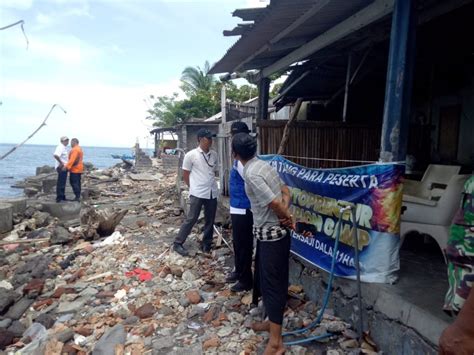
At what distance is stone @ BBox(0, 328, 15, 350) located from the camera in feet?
13.3

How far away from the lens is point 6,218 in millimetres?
9273

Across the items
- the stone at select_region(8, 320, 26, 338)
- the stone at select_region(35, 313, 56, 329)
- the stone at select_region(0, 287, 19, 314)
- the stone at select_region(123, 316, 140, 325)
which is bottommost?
the stone at select_region(8, 320, 26, 338)

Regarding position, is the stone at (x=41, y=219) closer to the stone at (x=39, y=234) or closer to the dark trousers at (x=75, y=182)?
the stone at (x=39, y=234)

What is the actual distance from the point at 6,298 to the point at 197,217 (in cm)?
303

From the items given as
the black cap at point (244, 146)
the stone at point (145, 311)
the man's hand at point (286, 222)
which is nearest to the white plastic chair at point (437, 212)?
the man's hand at point (286, 222)

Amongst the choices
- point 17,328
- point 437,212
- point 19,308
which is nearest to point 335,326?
point 437,212

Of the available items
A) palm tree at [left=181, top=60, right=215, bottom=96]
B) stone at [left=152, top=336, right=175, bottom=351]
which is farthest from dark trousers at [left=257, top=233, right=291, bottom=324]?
palm tree at [left=181, top=60, right=215, bottom=96]

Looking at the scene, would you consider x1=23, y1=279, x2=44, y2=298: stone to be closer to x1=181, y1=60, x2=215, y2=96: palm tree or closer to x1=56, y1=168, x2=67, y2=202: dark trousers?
x1=56, y1=168, x2=67, y2=202: dark trousers

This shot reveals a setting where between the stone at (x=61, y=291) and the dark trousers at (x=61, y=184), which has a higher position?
the dark trousers at (x=61, y=184)

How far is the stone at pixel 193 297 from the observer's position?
4.36m

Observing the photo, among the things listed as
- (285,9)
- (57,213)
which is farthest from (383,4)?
(57,213)

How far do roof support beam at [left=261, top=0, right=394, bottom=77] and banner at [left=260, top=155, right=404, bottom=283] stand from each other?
167cm

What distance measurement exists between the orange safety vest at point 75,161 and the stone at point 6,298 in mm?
6059

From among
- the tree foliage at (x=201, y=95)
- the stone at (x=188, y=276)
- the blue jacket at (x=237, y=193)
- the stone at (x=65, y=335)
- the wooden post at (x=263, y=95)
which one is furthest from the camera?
the tree foliage at (x=201, y=95)
